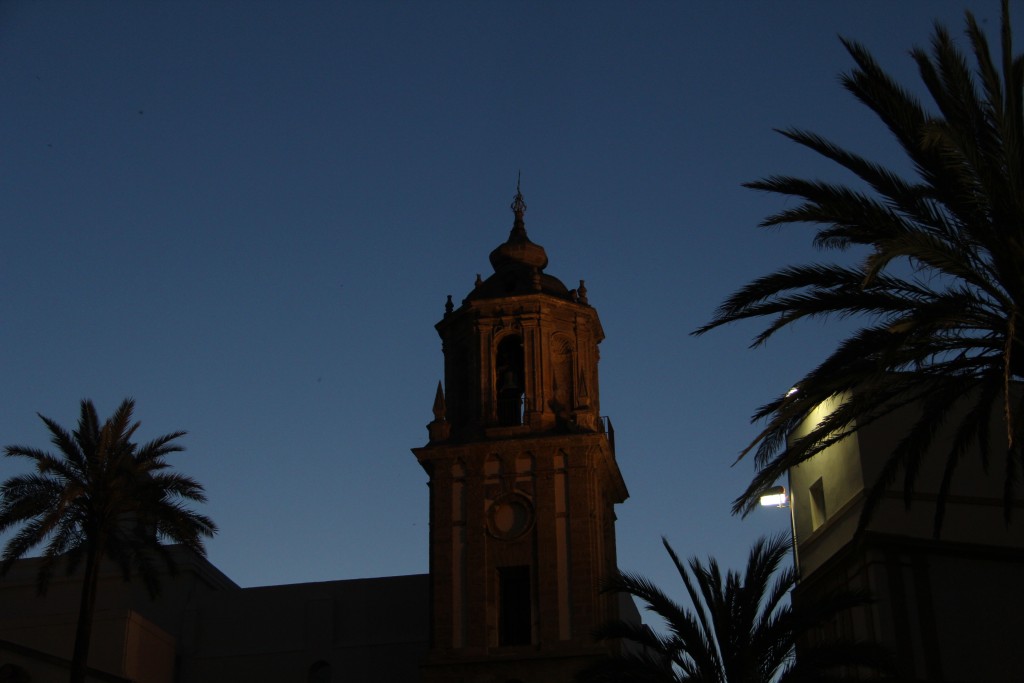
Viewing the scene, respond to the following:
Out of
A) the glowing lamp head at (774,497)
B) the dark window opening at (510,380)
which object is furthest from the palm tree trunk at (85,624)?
the glowing lamp head at (774,497)

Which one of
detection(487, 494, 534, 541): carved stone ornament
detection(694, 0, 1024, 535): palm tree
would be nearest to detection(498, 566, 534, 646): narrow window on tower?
detection(487, 494, 534, 541): carved stone ornament

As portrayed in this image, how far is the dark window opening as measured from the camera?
40.0 metres

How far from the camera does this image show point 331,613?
147ft

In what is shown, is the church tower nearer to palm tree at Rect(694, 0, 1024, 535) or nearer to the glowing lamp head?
the glowing lamp head

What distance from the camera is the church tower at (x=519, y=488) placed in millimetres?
36875

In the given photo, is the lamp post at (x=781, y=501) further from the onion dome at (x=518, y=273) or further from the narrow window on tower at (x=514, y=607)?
the onion dome at (x=518, y=273)

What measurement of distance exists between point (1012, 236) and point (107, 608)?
3118 centimetres

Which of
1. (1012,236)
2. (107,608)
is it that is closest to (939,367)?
(1012,236)

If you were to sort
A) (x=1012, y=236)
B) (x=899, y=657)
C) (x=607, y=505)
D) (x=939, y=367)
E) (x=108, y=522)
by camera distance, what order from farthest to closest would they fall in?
(x=607, y=505)
(x=108, y=522)
(x=899, y=657)
(x=939, y=367)
(x=1012, y=236)

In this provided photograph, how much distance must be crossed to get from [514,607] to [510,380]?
6.06 meters

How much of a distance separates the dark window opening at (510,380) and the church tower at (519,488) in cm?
4

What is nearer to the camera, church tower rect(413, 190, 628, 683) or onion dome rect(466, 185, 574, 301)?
church tower rect(413, 190, 628, 683)

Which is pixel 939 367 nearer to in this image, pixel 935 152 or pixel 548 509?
pixel 935 152

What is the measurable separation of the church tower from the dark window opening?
0.04m
